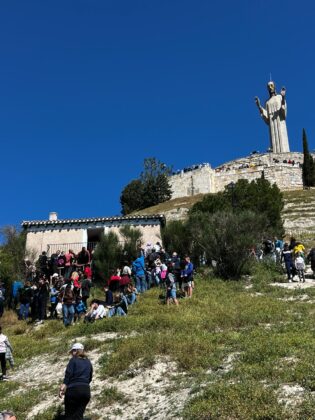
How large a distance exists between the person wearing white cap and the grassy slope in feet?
4.17

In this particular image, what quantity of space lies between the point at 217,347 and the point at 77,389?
3891 millimetres

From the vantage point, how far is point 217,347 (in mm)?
10031

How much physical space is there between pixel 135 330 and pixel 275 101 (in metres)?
54.4

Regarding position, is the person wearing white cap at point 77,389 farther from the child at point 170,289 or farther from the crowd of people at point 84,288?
the child at point 170,289

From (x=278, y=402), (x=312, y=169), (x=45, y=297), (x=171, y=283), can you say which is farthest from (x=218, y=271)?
(x=312, y=169)

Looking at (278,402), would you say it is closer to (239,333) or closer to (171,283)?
(239,333)

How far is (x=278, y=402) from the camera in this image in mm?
6758

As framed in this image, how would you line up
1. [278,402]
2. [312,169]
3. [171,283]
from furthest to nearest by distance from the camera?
[312,169], [171,283], [278,402]

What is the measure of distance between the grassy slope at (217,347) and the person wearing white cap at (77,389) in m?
1.27

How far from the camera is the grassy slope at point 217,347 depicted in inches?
277

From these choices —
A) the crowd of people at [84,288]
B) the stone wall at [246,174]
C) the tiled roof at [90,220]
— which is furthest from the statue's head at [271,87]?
the crowd of people at [84,288]

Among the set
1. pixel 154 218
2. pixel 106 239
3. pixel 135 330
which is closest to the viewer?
pixel 135 330

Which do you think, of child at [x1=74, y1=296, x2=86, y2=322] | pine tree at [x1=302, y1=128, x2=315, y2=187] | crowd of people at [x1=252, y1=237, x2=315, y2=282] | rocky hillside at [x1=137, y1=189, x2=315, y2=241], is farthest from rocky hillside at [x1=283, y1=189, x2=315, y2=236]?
child at [x1=74, y1=296, x2=86, y2=322]

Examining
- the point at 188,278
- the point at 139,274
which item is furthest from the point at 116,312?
the point at 139,274
